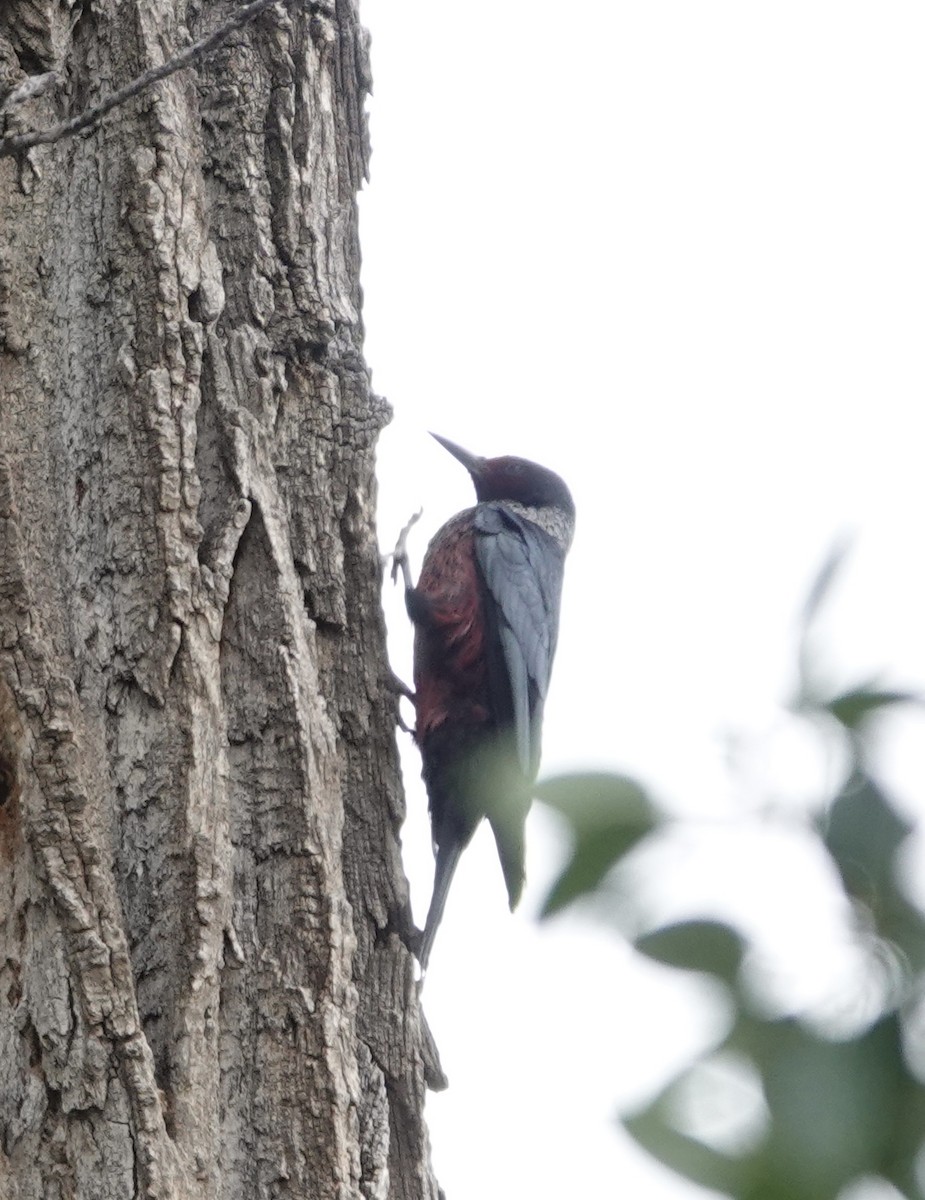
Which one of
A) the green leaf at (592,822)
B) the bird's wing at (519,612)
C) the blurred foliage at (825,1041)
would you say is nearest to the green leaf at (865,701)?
the blurred foliage at (825,1041)

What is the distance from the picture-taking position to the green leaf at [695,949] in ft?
2.19

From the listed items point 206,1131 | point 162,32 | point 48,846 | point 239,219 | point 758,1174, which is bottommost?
point 206,1131

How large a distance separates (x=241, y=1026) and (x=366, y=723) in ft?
2.02

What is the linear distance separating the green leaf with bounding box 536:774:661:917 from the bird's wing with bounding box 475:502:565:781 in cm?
318

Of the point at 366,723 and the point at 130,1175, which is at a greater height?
the point at 366,723

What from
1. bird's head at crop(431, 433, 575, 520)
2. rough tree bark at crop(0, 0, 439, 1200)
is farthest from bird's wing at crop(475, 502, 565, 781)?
rough tree bark at crop(0, 0, 439, 1200)

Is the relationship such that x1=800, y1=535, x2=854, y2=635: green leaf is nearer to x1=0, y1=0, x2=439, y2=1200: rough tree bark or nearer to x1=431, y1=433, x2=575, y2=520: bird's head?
x1=0, y1=0, x2=439, y2=1200: rough tree bark

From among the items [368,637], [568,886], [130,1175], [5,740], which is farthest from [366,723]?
[568,886]

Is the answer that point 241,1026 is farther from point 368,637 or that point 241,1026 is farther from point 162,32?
point 162,32

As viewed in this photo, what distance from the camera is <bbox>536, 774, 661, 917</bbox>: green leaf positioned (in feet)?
2.28

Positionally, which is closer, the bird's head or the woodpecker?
the woodpecker

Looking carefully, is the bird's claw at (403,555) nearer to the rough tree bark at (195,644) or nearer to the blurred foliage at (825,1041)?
the rough tree bark at (195,644)

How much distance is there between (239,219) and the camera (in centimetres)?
288

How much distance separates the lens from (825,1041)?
0.63 metres
